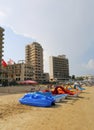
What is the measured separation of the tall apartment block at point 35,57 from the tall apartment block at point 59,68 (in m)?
18.3

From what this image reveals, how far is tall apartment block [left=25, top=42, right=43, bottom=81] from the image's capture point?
352 feet

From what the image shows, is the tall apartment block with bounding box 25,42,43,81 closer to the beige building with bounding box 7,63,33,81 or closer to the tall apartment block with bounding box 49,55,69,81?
the beige building with bounding box 7,63,33,81

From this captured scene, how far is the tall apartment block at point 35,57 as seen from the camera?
4230 inches

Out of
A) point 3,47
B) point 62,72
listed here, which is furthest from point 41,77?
point 3,47

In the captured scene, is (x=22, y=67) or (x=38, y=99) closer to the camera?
(x=38, y=99)

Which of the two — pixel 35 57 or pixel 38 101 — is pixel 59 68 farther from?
pixel 38 101

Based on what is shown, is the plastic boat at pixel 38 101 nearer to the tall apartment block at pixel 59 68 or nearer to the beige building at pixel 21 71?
the beige building at pixel 21 71

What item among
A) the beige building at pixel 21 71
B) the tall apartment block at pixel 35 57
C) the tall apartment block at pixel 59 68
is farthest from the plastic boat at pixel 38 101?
the tall apartment block at pixel 59 68

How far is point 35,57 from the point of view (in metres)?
111

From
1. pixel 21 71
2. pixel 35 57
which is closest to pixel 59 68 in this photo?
pixel 35 57

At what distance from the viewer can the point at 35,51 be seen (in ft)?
369

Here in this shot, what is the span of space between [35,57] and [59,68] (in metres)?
29.2

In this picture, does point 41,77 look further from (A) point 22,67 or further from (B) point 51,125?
(B) point 51,125

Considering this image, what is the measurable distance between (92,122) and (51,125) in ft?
7.29
